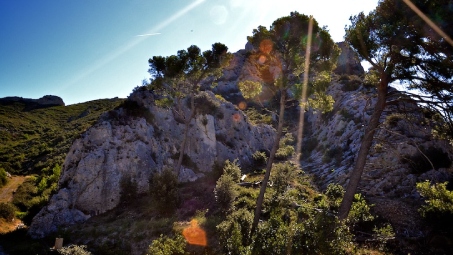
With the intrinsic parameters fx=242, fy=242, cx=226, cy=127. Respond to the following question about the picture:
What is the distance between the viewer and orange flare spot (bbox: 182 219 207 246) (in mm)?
14266

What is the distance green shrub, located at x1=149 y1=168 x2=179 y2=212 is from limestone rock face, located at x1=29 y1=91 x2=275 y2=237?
589 cm

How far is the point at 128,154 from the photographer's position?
26547mm

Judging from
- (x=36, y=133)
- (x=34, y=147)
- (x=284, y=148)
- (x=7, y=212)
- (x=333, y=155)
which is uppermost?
(x=36, y=133)

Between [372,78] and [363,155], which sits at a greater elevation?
[372,78]

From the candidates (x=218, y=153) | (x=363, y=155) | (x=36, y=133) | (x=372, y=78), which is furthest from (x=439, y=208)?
(x=36, y=133)

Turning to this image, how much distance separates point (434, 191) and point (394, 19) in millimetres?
9347

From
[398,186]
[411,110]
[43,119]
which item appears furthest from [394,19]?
[43,119]

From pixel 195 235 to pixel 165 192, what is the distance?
6.19 metres

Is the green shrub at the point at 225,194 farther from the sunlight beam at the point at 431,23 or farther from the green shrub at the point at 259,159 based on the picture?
the green shrub at the point at 259,159

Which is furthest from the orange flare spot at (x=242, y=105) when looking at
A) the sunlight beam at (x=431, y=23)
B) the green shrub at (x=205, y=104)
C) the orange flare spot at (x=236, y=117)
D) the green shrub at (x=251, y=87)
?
the sunlight beam at (x=431, y=23)

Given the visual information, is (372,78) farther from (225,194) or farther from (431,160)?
(431,160)

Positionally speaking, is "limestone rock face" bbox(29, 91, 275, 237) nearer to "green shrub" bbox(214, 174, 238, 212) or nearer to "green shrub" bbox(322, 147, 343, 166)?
"green shrub" bbox(214, 174, 238, 212)

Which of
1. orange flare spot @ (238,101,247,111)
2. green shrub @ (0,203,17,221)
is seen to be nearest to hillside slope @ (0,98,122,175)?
green shrub @ (0,203,17,221)

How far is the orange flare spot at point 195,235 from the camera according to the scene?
14266mm
